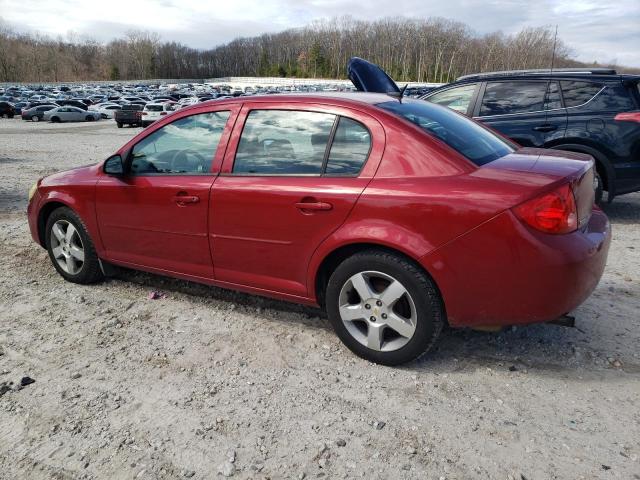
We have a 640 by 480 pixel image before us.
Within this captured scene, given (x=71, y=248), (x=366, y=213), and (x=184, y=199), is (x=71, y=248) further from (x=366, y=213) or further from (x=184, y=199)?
(x=366, y=213)

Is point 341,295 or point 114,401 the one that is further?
point 341,295

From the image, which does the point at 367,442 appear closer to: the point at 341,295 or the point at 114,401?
the point at 341,295

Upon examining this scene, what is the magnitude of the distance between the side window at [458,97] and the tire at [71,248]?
5033 mm

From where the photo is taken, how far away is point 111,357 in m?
3.27

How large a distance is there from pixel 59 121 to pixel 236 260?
37.6m

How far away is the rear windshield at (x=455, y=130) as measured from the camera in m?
3.05

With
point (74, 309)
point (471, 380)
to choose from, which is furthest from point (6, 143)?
point (471, 380)

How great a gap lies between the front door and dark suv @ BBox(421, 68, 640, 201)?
4.46 m

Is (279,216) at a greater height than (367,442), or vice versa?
(279,216)

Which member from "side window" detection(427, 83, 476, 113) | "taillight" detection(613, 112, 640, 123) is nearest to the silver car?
"side window" detection(427, 83, 476, 113)

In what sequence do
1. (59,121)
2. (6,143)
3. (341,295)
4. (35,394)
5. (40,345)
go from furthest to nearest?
(59,121) < (6,143) < (40,345) < (341,295) < (35,394)

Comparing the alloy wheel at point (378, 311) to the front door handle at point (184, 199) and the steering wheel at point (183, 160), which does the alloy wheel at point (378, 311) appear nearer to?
the front door handle at point (184, 199)

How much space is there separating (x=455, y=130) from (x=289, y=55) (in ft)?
521

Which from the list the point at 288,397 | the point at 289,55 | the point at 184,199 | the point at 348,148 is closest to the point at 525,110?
the point at 348,148
